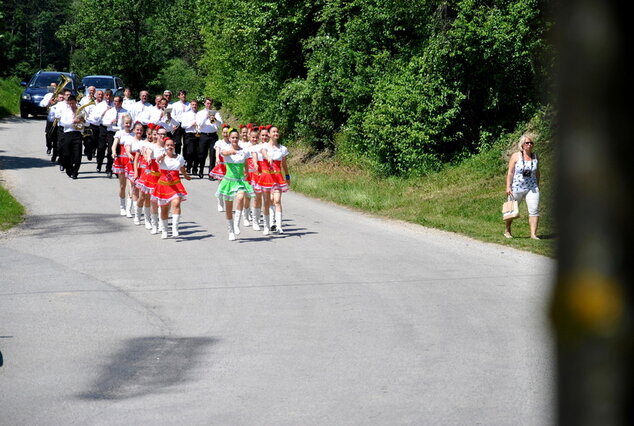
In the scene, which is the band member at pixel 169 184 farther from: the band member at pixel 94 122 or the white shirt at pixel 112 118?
the band member at pixel 94 122

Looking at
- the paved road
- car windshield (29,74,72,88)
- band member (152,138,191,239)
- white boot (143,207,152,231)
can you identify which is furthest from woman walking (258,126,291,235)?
car windshield (29,74,72,88)

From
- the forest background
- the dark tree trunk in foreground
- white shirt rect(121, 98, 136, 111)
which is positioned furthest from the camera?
white shirt rect(121, 98, 136, 111)

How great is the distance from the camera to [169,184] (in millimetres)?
16734

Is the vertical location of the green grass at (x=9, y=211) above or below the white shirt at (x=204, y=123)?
below

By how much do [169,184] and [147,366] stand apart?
8.05m

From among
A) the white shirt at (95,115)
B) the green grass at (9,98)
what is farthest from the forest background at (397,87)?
the green grass at (9,98)

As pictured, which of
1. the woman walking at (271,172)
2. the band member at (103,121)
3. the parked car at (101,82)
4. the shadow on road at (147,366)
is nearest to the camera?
the shadow on road at (147,366)

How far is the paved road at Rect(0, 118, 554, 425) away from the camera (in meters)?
7.59

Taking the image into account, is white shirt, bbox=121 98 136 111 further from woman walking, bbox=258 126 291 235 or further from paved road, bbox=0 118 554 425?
woman walking, bbox=258 126 291 235

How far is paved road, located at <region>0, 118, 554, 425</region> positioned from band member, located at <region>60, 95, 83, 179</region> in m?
7.00

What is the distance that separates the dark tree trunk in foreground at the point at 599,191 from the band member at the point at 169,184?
612 inches

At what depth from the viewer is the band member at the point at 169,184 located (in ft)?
54.6

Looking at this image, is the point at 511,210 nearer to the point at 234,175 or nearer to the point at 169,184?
the point at 234,175

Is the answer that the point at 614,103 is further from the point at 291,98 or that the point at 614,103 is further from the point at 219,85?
the point at 219,85
